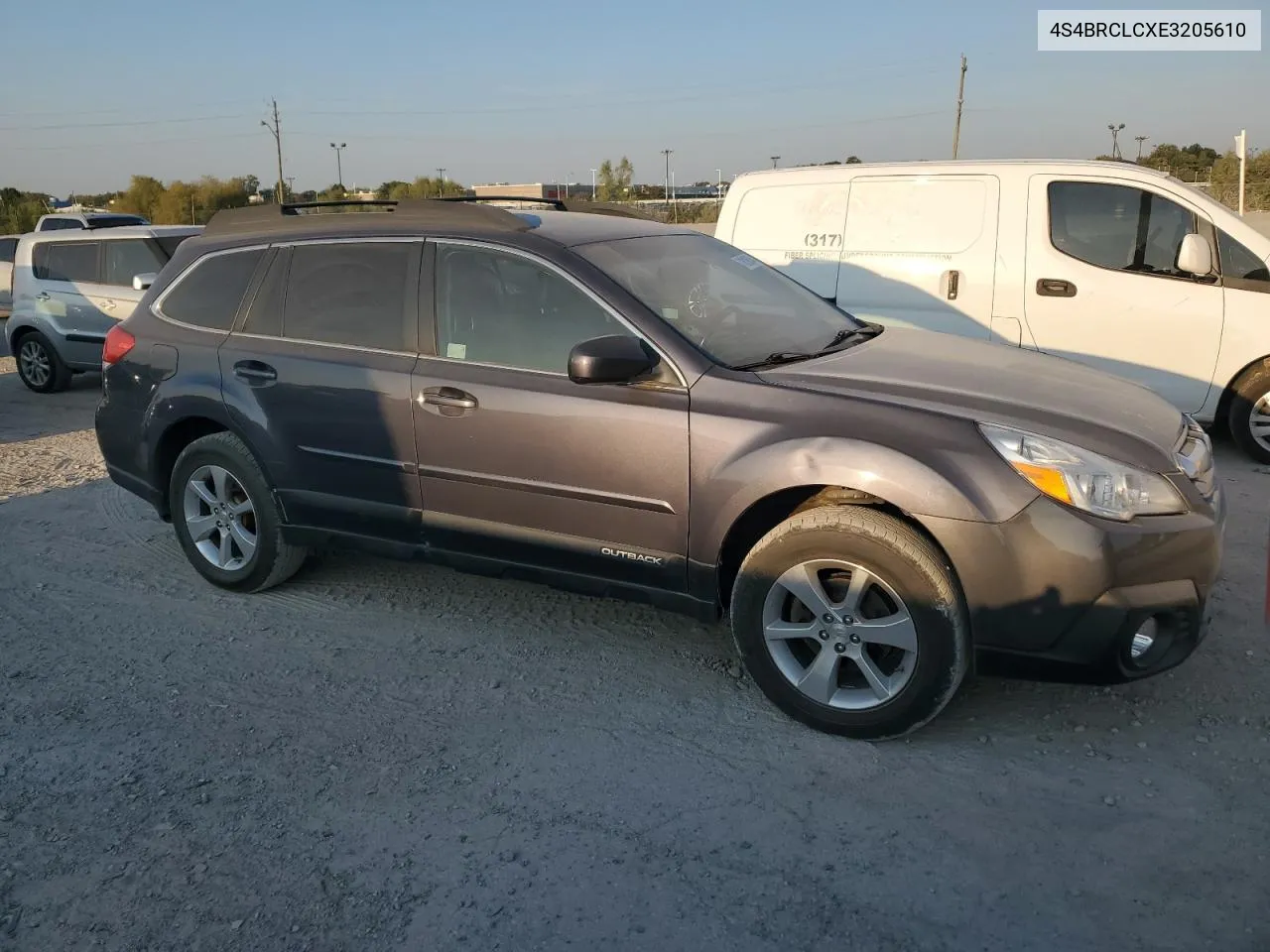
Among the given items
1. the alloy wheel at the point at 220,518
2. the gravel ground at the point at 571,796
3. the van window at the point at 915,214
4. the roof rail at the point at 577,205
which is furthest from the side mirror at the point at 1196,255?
the alloy wheel at the point at 220,518

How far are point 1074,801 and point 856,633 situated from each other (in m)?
0.81

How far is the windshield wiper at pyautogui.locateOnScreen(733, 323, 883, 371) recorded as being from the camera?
12.8 feet

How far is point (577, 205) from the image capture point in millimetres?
5422

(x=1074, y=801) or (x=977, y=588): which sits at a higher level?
(x=977, y=588)

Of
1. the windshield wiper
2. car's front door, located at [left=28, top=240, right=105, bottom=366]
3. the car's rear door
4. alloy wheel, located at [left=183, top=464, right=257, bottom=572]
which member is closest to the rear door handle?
the car's rear door

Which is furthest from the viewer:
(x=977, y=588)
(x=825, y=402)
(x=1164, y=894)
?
(x=825, y=402)

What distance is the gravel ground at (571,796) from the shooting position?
2725 millimetres

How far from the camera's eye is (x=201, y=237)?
205 inches

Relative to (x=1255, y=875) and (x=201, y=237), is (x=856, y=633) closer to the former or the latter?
(x=1255, y=875)

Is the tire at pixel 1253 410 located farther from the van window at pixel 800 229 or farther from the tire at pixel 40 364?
the tire at pixel 40 364

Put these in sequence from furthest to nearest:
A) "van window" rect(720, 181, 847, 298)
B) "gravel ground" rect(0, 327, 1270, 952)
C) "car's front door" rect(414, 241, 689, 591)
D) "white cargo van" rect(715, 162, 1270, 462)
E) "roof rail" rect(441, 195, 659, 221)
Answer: "van window" rect(720, 181, 847, 298), "white cargo van" rect(715, 162, 1270, 462), "roof rail" rect(441, 195, 659, 221), "car's front door" rect(414, 241, 689, 591), "gravel ground" rect(0, 327, 1270, 952)

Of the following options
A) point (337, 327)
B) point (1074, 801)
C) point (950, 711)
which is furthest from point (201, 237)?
point (1074, 801)

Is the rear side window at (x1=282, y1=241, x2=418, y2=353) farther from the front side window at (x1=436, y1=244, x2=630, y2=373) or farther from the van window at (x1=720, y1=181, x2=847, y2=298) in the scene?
the van window at (x1=720, y1=181, x2=847, y2=298)

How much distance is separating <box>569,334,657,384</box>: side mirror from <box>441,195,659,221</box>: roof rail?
147 centimetres
